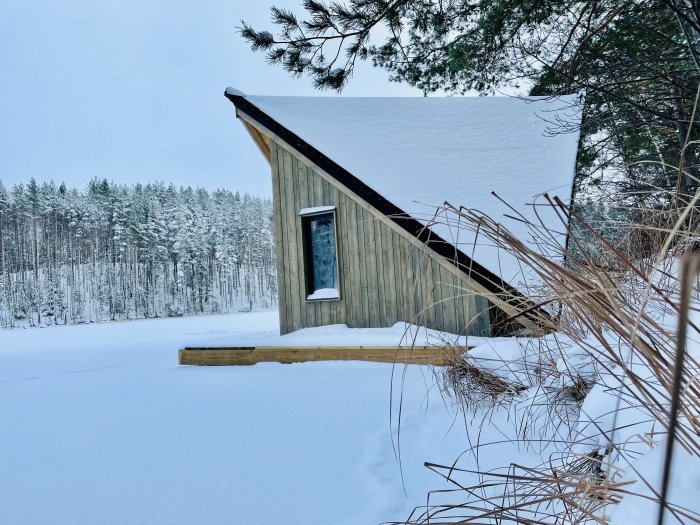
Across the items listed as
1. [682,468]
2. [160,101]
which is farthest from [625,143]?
[160,101]

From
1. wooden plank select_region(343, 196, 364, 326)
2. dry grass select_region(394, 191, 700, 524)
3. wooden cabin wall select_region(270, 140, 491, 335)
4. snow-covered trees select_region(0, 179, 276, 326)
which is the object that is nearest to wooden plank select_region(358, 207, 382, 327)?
wooden cabin wall select_region(270, 140, 491, 335)

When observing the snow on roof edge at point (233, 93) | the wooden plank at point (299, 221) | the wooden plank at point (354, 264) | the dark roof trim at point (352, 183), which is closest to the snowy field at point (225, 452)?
the dark roof trim at point (352, 183)

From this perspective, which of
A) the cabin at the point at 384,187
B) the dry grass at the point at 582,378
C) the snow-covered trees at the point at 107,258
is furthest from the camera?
the snow-covered trees at the point at 107,258

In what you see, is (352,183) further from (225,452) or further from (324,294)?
(225,452)

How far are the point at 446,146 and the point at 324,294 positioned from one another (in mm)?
3151

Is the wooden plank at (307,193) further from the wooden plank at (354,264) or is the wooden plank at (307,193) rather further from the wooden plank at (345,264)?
the wooden plank at (354,264)

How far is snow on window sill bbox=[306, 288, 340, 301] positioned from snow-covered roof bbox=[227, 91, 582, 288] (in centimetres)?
160

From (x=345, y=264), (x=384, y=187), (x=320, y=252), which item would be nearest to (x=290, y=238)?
(x=320, y=252)

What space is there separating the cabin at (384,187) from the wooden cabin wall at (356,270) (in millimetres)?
15

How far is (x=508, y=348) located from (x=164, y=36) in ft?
554

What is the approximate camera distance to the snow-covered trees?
32.5 meters

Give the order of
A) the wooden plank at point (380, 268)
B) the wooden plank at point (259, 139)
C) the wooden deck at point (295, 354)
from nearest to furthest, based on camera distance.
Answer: the wooden deck at point (295, 354) → the wooden plank at point (380, 268) → the wooden plank at point (259, 139)

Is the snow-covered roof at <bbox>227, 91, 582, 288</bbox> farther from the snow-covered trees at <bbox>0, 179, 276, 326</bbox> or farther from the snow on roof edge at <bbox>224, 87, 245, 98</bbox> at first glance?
the snow-covered trees at <bbox>0, 179, 276, 326</bbox>

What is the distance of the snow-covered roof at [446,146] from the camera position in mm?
5500
